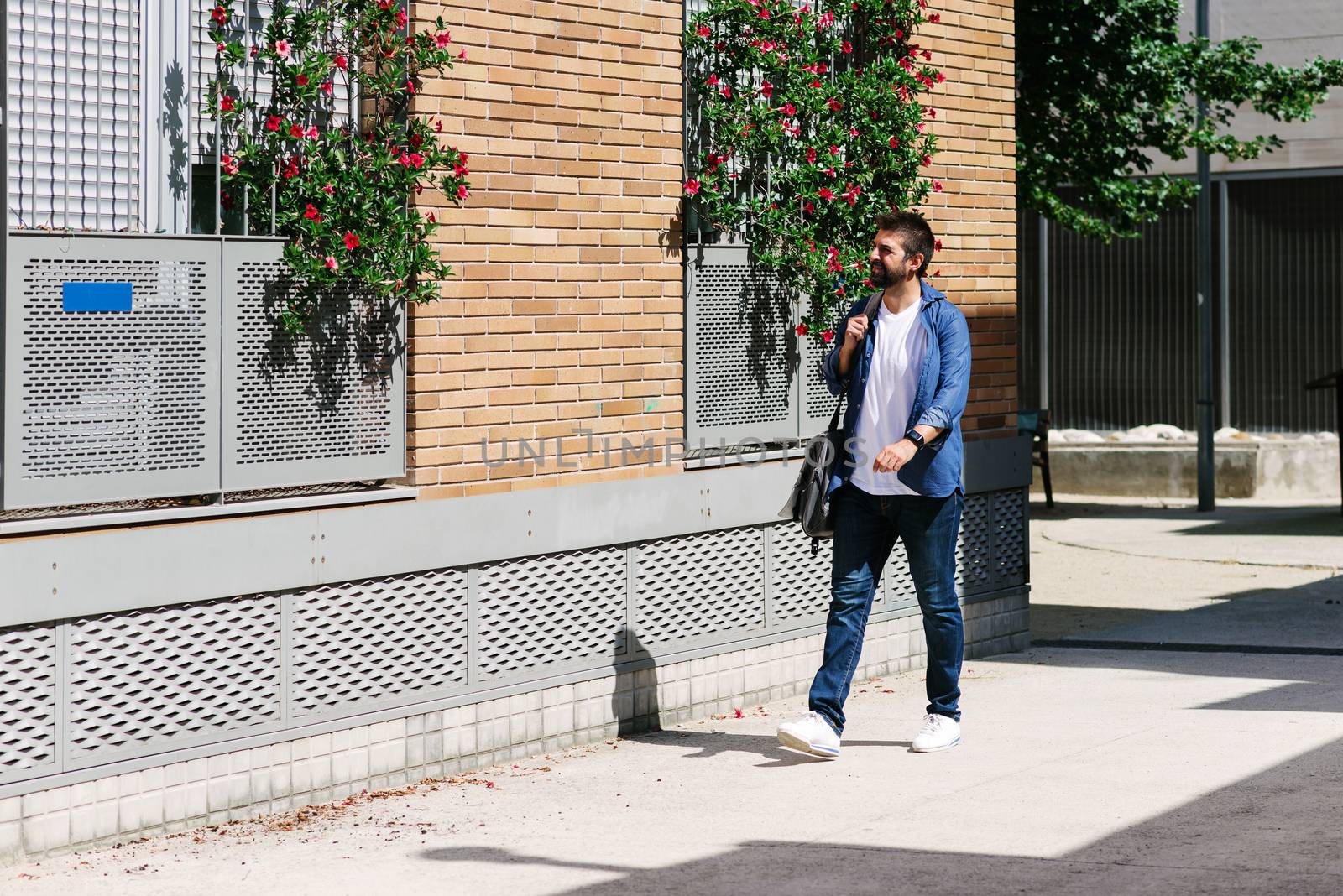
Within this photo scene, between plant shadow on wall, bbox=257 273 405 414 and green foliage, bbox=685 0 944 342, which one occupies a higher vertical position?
green foliage, bbox=685 0 944 342

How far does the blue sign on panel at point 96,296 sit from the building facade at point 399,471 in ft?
0.05

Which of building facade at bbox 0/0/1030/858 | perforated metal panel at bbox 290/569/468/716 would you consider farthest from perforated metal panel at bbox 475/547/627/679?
perforated metal panel at bbox 290/569/468/716

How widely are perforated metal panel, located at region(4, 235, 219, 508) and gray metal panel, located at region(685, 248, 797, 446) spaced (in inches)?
105

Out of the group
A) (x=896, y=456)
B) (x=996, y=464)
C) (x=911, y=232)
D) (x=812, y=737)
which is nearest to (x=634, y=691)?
(x=812, y=737)

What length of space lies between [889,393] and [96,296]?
9.76 ft

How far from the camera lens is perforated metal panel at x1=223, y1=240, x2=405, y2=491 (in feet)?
A: 20.7

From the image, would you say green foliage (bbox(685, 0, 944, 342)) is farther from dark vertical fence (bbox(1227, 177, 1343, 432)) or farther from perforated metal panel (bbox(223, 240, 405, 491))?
dark vertical fence (bbox(1227, 177, 1343, 432))

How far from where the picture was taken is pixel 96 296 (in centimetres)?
584

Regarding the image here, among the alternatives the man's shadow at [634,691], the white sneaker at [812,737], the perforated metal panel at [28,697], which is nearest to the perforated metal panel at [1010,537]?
the man's shadow at [634,691]

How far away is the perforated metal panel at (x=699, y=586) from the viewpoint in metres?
7.82

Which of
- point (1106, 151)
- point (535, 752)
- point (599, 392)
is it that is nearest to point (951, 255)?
point (599, 392)

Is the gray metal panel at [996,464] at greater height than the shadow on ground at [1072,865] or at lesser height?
greater

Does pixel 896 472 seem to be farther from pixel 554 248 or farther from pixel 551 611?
pixel 554 248

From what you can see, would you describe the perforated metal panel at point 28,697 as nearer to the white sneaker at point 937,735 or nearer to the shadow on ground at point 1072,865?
the shadow on ground at point 1072,865
